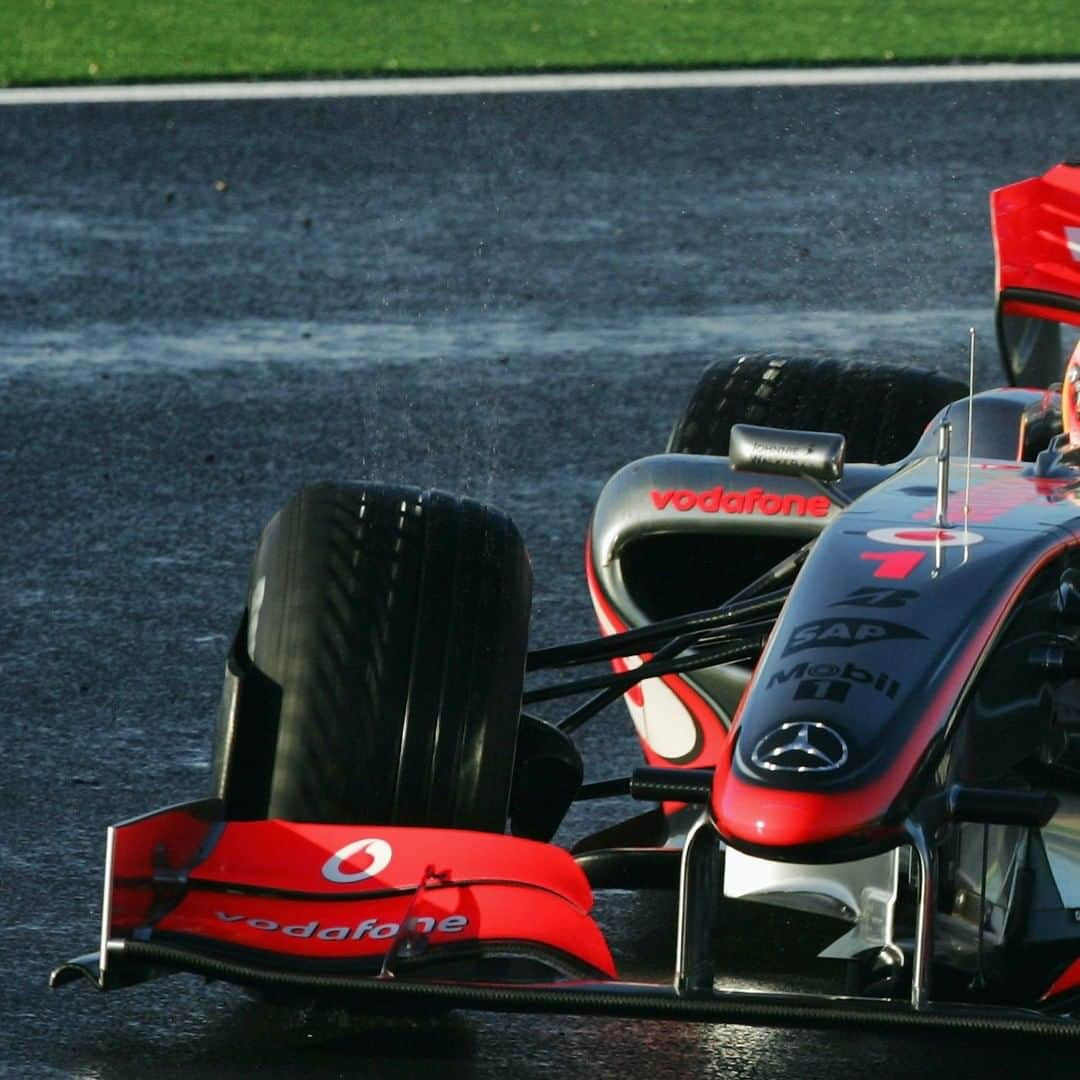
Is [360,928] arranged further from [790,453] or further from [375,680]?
[790,453]

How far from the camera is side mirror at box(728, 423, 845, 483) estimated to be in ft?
15.4

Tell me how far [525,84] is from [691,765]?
9000mm

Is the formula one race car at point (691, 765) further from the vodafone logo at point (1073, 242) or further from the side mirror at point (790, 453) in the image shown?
the vodafone logo at point (1073, 242)

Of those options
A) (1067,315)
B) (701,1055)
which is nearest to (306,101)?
(1067,315)

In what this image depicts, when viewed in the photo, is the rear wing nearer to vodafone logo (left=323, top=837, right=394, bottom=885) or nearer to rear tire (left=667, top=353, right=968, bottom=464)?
rear tire (left=667, top=353, right=968, bottom=464)

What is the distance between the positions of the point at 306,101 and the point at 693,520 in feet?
28.4

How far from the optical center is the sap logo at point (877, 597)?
4203mm

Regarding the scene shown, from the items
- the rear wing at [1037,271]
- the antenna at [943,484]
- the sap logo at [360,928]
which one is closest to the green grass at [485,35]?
Answer: the rear wing at [1037,271]

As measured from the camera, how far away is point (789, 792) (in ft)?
12.6

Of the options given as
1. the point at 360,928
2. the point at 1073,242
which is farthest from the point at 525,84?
the point at 360,928

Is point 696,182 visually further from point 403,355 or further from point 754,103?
point 403,355

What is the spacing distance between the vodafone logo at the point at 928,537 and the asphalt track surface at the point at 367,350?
0.76 metres

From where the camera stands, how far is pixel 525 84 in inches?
543

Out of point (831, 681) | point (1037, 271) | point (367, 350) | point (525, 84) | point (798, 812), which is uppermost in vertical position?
point (1037, 271)
